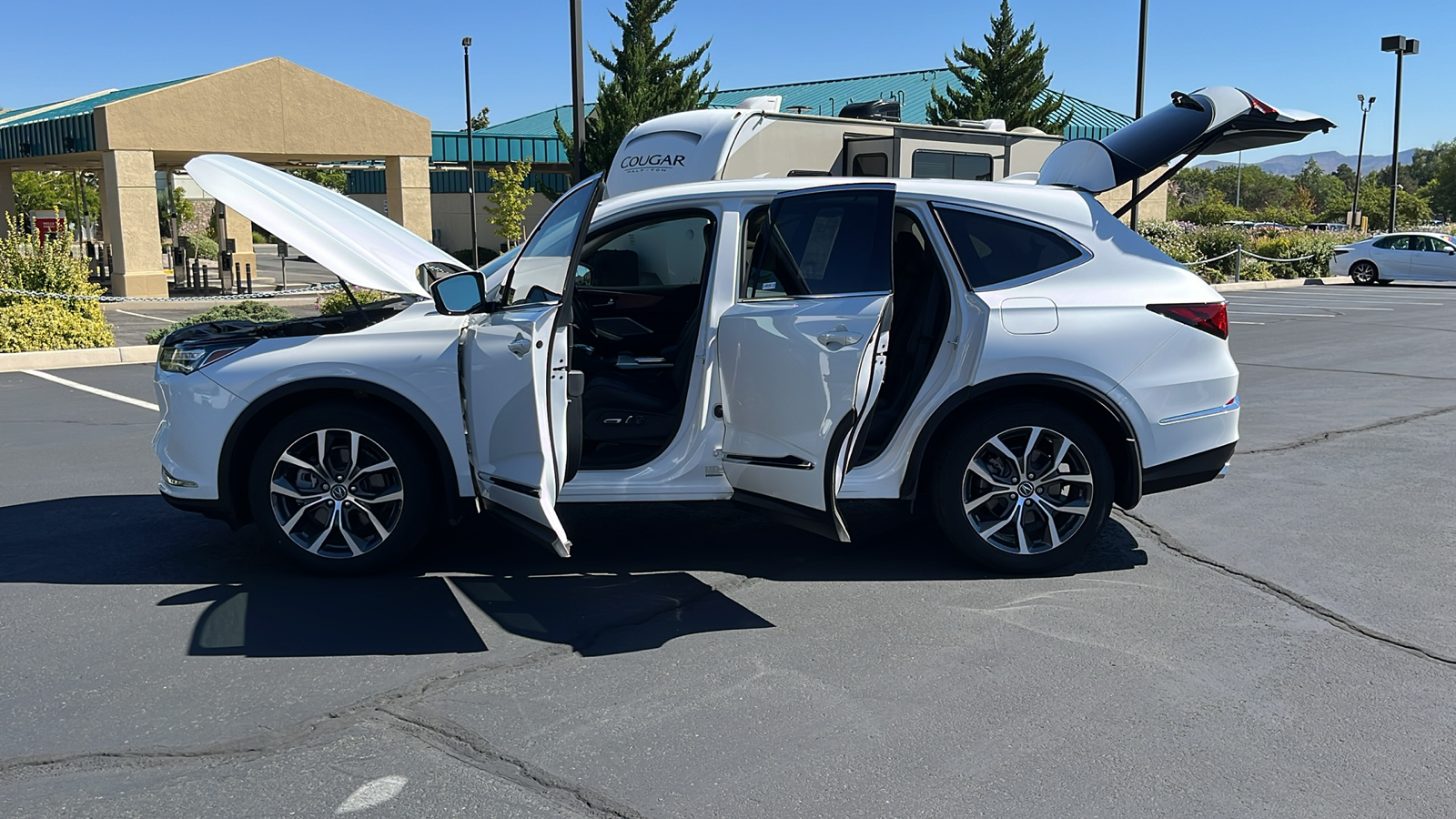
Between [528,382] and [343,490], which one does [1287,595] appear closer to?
[528,382]

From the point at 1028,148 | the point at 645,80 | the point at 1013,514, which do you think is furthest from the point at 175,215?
the point at 1013,514

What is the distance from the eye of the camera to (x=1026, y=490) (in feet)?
17.6

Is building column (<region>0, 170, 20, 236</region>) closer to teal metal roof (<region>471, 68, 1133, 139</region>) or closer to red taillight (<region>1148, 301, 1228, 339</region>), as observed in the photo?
teal metal roof (<region>471, 68, 1133, 139</region>)

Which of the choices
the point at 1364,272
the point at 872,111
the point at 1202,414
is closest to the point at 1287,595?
the point at 1202,414

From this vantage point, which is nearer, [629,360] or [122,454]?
[629,360]

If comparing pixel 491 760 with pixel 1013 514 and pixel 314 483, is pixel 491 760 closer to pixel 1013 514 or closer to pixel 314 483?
pixel 314 483

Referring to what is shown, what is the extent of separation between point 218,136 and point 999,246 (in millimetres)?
23090

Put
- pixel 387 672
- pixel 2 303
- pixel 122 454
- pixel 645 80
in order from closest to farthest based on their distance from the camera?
pixel 387 672 < pixel 122 454 < pixel 2 303 < pixel 645 80

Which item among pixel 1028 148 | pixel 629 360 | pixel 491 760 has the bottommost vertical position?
pixel 491 760

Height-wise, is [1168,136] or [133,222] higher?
[133,222]

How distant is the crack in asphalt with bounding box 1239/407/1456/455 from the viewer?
27.2 ft

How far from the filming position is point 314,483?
525 cm

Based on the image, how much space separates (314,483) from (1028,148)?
11.8m

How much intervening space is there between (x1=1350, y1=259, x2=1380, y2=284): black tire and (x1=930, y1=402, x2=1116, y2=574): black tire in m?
28.1
